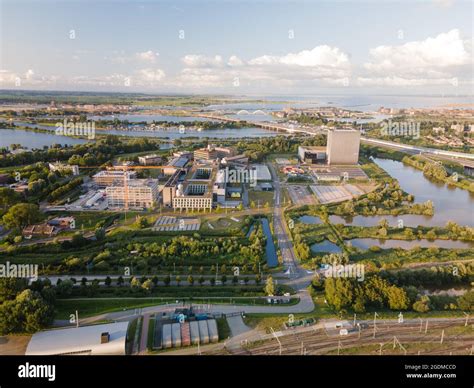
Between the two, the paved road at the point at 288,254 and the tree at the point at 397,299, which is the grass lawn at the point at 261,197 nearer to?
the paved road at the point at 288,254

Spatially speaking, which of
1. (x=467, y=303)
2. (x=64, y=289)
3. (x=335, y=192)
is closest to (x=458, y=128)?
(x=335, y=192)

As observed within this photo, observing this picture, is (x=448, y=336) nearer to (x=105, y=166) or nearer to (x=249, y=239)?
(x=249, y=239)

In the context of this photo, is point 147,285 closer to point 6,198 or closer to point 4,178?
point 6,198

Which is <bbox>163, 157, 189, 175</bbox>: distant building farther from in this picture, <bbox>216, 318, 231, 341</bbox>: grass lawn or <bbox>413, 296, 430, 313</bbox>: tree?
<bbox>413, 296, 430, 313</bbox>: tree

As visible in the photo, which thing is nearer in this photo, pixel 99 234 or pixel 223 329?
pixel 223 329

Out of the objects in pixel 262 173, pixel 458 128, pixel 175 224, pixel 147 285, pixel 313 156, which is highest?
pixel 458 128

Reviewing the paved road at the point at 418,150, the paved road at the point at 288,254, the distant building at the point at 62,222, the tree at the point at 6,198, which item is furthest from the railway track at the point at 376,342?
the paved road at the point at 418,150
